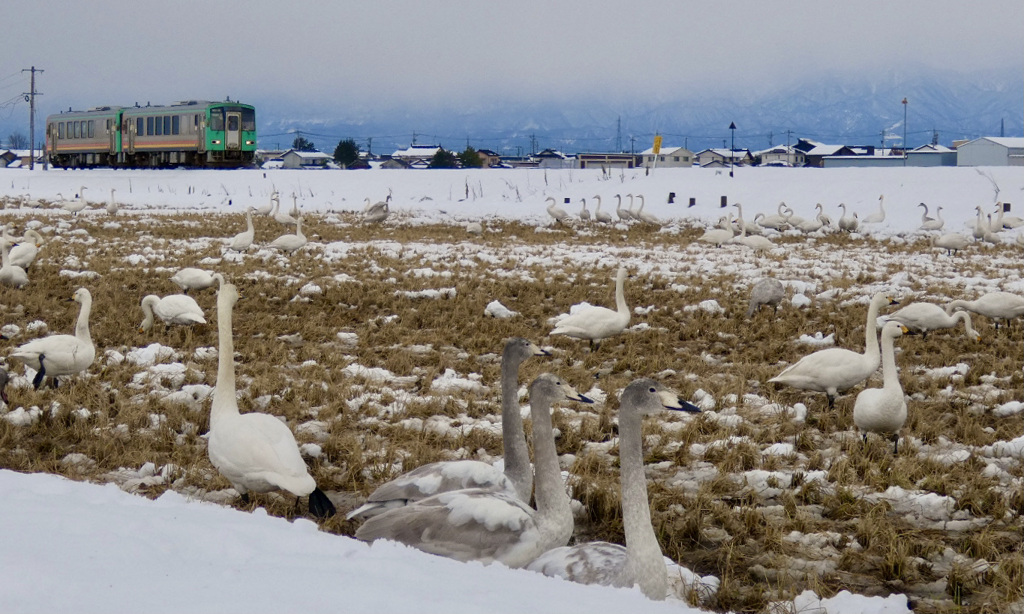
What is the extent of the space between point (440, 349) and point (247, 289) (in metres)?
4.63

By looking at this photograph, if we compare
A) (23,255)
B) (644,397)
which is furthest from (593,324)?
(23,255)

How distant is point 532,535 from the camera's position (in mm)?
3924

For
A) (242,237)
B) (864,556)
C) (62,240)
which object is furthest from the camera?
(62,240)

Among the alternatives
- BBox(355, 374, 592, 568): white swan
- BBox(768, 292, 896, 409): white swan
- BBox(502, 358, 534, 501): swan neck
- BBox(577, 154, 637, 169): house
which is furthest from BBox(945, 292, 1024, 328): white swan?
BBox(577, 154, 637, 169): house

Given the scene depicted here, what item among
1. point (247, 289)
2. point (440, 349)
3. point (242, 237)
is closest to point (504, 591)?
point (440, 349)

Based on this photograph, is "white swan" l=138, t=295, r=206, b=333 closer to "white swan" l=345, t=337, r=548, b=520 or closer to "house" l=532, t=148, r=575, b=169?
"white swan" l=345, t=337, r=548, b=520

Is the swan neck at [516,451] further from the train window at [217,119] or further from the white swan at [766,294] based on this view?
the train window at [217,119]

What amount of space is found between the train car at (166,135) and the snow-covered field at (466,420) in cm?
2466

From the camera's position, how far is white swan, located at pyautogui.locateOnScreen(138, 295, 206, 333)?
980 cm

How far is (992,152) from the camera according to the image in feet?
205

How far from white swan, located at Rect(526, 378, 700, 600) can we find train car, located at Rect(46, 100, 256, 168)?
4094 centimetres

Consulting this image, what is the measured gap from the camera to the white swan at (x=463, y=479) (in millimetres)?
4359

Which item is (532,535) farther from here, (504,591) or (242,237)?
(242,237)

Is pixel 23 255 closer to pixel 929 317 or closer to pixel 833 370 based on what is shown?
pixel 833 370
